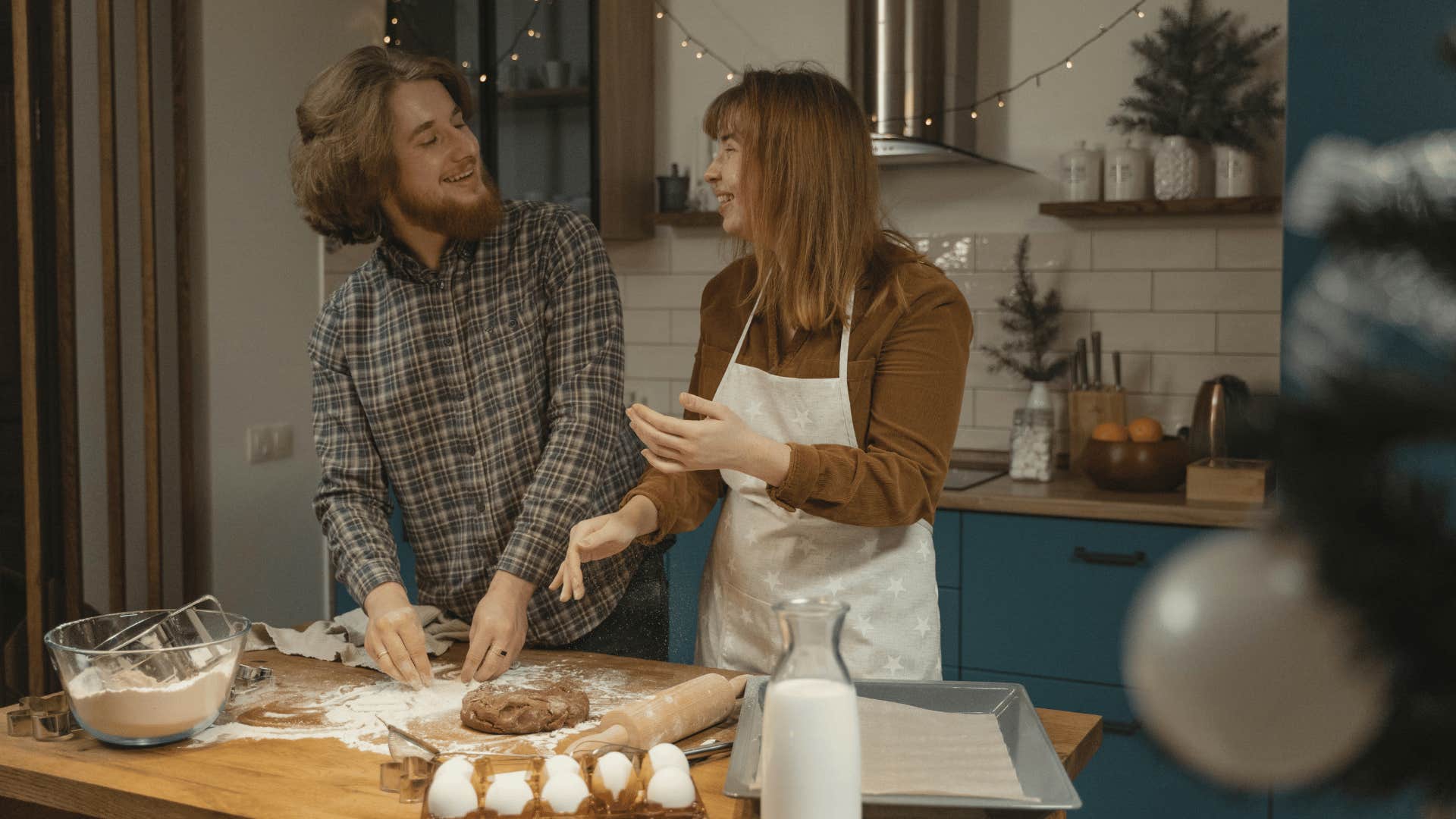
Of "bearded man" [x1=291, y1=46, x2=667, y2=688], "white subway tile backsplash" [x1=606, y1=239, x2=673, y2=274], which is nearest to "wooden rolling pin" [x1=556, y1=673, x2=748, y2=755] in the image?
"bearded man" [x1=291, y1=46, x2=667, y2=688]

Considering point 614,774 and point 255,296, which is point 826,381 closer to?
point 614,774

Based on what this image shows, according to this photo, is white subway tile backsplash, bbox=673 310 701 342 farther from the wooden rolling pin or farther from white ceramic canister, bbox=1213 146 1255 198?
the wooden rolling pin

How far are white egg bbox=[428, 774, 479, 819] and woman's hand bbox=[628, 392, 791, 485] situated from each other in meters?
0.50

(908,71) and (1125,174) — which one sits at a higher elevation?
(908,71)

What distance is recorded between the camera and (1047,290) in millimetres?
3352

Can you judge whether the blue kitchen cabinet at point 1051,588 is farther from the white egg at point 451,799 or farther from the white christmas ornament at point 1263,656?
the white christmas ornament at point 1263,656

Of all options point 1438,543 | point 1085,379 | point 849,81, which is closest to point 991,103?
point 849,81

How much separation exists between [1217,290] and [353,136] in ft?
7.59

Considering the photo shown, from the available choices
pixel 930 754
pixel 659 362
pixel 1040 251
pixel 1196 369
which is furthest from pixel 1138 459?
pixel 930 754

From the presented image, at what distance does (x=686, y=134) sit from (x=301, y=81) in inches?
46.9

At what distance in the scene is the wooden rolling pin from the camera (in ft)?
4.01

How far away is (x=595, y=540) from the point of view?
149 cm

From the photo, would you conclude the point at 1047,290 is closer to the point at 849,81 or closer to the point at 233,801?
the point at 849,81

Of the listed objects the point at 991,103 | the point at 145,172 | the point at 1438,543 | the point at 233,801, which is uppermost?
the point at 991,103
